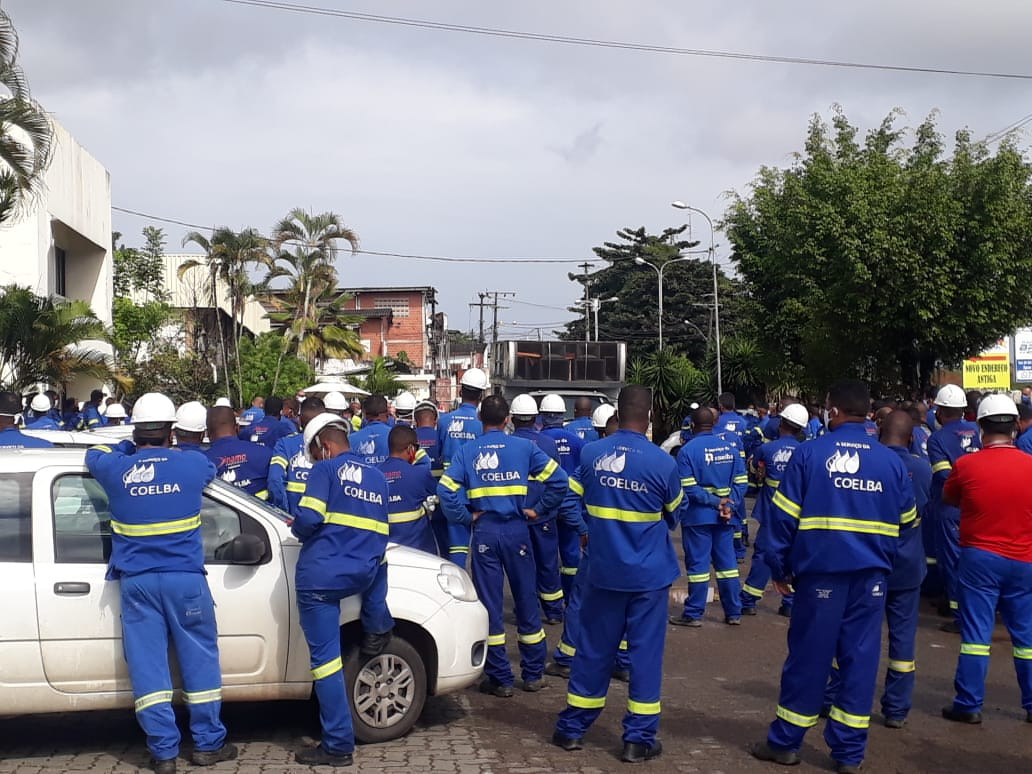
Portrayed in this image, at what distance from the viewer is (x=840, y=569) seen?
6051mm

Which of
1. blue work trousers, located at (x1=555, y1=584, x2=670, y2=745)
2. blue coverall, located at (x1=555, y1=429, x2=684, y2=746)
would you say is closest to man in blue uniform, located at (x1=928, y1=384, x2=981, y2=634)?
blue coverall, located at (x1=555, y1=429, x2=684, y2=746)

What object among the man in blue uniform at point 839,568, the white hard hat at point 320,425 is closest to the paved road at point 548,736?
the man in blue uniform at point 839,568

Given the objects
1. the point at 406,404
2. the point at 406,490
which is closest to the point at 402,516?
the point at 406,490

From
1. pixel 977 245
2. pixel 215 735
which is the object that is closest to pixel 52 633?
pixel 215 735

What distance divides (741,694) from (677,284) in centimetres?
6109

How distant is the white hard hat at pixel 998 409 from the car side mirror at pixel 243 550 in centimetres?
442

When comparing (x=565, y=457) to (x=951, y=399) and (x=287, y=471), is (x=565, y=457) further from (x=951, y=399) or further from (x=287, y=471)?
(x=951, y=399)

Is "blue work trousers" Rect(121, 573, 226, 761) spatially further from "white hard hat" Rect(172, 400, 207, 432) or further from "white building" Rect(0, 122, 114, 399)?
"white building" Rect(0, 122, 114, 399)

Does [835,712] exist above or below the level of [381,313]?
below

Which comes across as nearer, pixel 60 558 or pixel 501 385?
pixel 60 558

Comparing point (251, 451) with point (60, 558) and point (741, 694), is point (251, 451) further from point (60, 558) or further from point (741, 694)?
point (741, 694)

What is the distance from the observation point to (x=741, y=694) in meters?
7.98

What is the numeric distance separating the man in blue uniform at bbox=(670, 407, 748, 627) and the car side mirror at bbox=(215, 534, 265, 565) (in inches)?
184

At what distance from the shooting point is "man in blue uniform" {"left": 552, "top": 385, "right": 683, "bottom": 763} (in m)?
6.38
